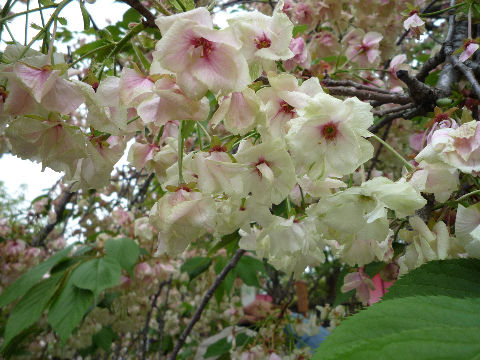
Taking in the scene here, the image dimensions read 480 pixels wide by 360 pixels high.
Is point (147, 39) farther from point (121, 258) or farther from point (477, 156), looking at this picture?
point (121, 258)

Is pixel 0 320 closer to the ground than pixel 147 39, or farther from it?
closer to the ground

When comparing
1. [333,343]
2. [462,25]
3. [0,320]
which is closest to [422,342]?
[333,343]

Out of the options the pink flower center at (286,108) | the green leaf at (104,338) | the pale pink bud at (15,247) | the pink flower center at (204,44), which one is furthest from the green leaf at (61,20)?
the pale pink bud at (15,247)

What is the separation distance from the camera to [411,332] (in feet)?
1.33

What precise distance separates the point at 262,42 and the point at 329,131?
18cm

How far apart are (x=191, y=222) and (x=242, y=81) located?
10.5 inches

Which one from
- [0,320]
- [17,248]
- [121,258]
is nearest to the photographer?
[121,258]

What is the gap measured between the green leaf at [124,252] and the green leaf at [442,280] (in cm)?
145

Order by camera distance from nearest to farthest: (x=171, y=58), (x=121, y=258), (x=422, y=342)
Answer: (x=422, y=342) → (x=171, y=58) → (x=121, y=258)

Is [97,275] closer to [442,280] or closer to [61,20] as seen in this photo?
[61,20]

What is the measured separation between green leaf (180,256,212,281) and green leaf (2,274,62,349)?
87 centimetres

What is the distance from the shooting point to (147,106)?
62cm

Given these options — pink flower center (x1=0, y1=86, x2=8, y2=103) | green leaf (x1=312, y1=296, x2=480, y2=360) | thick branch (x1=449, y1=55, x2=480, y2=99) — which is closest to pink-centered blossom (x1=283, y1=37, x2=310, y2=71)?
thick branch (x1=449, y1=55, x2=480, y2=99)

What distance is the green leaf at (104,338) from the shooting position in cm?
309
